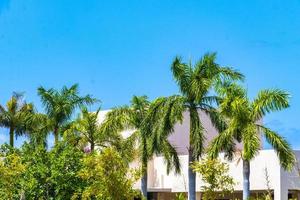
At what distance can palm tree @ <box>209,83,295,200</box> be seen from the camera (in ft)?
102

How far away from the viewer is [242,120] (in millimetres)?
31828

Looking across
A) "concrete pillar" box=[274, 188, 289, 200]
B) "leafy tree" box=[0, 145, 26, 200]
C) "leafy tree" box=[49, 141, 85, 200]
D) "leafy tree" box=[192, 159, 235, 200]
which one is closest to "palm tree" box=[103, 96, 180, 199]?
"concrete pillar" box=[274, 188, 289, 200]

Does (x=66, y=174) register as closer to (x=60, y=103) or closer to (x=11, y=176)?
(x=11, y=176)

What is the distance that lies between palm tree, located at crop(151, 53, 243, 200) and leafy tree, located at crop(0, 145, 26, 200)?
761 cm

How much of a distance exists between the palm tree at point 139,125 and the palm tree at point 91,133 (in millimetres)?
1206

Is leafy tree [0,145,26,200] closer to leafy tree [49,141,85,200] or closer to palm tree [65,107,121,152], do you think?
leafy tree [49,141,85,200]

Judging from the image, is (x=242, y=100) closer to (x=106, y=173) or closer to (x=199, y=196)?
(x=106, y=173)

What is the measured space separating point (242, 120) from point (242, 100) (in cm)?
87

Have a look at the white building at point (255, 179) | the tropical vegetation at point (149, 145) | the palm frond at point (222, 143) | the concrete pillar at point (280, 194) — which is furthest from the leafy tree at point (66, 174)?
the concrete pillar at point (280, 194)

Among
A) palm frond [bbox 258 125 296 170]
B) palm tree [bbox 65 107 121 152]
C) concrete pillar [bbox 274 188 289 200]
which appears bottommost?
concrete pillar [bbox 274 188 289 200]

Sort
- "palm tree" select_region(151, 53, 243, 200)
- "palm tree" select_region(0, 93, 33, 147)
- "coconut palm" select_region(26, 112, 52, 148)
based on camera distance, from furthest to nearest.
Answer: "palm tree" select_region(0, 93, 33, 147), "coconut palm" select_region(26, 112, 52, 148), "palm tree" select_region(151, 53, 243, 200)

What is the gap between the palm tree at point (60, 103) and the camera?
45531mm

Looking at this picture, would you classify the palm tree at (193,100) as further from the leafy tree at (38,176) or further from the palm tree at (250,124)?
the leafy tree at (38,176)

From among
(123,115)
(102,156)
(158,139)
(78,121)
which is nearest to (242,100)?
(158,139)
